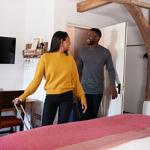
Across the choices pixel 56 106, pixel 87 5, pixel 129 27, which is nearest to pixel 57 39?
pixel 56 106

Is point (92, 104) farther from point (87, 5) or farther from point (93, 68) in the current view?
point (87, 5)

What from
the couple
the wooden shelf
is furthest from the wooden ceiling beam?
the couple

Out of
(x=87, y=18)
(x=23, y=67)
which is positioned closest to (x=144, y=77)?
(x=87, y=18)

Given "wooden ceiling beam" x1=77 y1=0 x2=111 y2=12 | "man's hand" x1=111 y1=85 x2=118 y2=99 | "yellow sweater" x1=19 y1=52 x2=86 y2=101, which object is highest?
"wooden ceiling beam" x1=77 y1=0 x2=111 y2=12

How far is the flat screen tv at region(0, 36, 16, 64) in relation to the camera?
365 centimetres

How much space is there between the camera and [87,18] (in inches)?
154

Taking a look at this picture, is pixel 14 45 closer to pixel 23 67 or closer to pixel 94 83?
pixel 23 67

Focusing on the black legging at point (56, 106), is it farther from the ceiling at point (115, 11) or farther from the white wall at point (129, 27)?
the ceiling at point (115, 11)

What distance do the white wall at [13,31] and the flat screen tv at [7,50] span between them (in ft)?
0.32

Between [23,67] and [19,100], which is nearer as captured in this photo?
[19,100]

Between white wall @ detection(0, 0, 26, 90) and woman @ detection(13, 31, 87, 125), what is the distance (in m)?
1.58

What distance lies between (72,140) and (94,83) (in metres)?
1.90

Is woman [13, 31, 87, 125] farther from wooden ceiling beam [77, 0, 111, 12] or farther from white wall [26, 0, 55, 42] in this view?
wooden ceiling beam [77, 0, 111, 12]

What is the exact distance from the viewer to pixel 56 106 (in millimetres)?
2436
